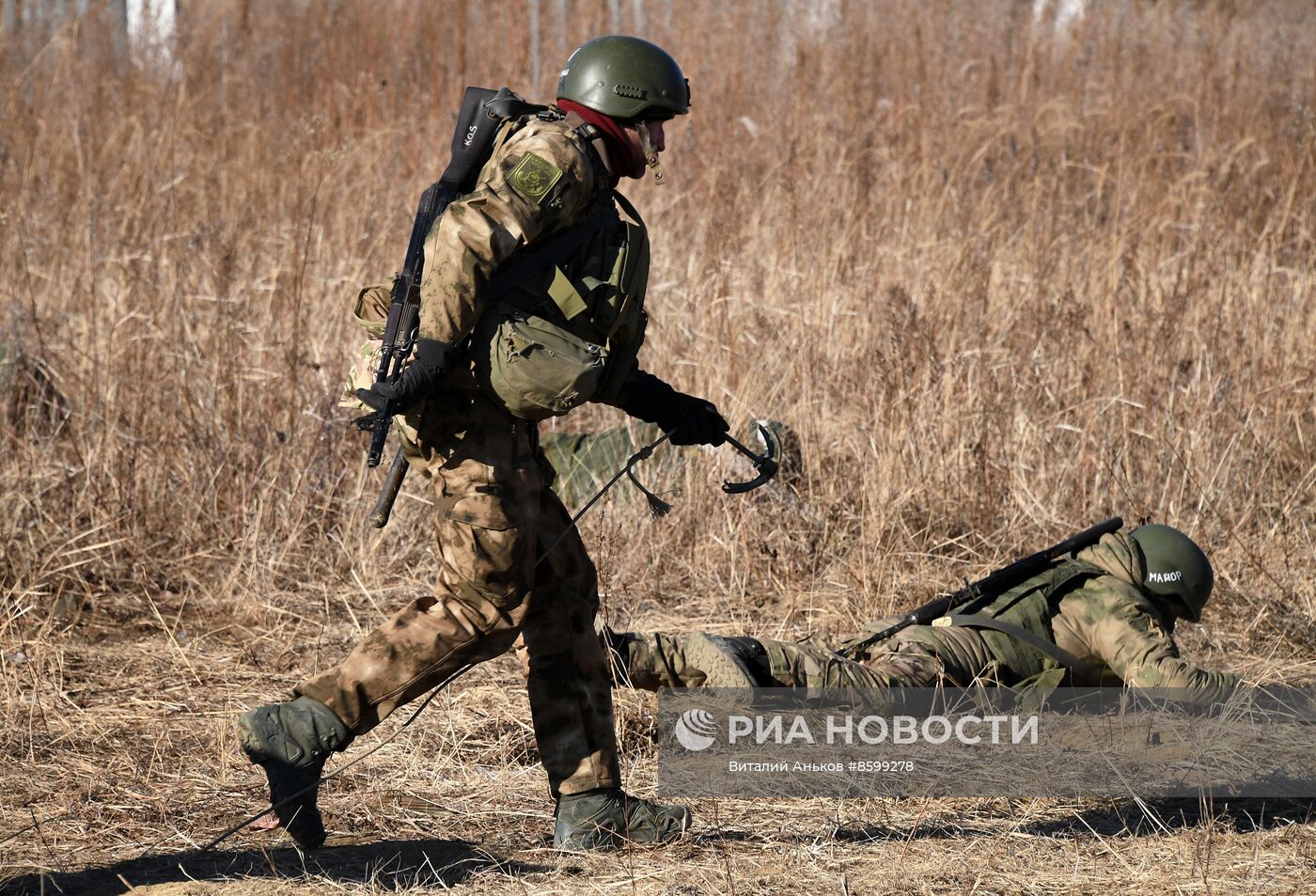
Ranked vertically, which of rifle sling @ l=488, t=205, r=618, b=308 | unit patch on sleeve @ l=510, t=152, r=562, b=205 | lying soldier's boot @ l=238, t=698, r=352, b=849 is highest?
unit patch on sleeve @ l=510, t=152, r=562, b=205

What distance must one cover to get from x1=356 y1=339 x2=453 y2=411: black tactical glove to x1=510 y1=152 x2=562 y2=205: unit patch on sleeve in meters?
0.35

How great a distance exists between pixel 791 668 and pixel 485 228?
184 centimetres

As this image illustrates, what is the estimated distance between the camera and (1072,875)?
10.2 ft

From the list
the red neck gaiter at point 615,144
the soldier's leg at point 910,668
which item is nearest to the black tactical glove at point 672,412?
the red neck gaiter at point 615,144

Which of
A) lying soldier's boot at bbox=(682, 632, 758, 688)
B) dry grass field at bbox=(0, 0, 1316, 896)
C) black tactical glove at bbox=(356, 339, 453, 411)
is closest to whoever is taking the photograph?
black tactical glove at bbox=(356, 339, 453, 411)

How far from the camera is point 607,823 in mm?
3117

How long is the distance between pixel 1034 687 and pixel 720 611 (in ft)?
4.06

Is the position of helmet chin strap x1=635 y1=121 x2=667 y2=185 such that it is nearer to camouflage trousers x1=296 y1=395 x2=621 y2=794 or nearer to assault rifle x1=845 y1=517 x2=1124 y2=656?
camouflage trousers x1=296 y1=395 x2=621 y2=794

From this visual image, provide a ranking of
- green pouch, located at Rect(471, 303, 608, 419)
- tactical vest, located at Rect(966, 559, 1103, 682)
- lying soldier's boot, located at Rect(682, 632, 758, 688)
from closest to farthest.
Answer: green pouch, located at Rect(471, 303, 608, 419), lying soldier's boot, located at Rect(682, 632, 758, 688), tactical vest, located at Rect(966, 559, 1103, 682)

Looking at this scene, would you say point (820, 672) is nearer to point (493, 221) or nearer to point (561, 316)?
point (561, 316)

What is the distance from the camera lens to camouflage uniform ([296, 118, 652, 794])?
2.71 metres

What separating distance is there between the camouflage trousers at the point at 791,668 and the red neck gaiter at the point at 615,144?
1.47 m

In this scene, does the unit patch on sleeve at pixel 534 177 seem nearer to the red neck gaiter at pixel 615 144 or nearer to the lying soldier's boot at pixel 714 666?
the red neck gaiter at pixel 615 144

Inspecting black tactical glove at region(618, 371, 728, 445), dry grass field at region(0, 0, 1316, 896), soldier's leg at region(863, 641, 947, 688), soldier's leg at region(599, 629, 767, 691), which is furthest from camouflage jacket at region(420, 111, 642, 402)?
soldier's leg at region(863, 641, 947, 688)
